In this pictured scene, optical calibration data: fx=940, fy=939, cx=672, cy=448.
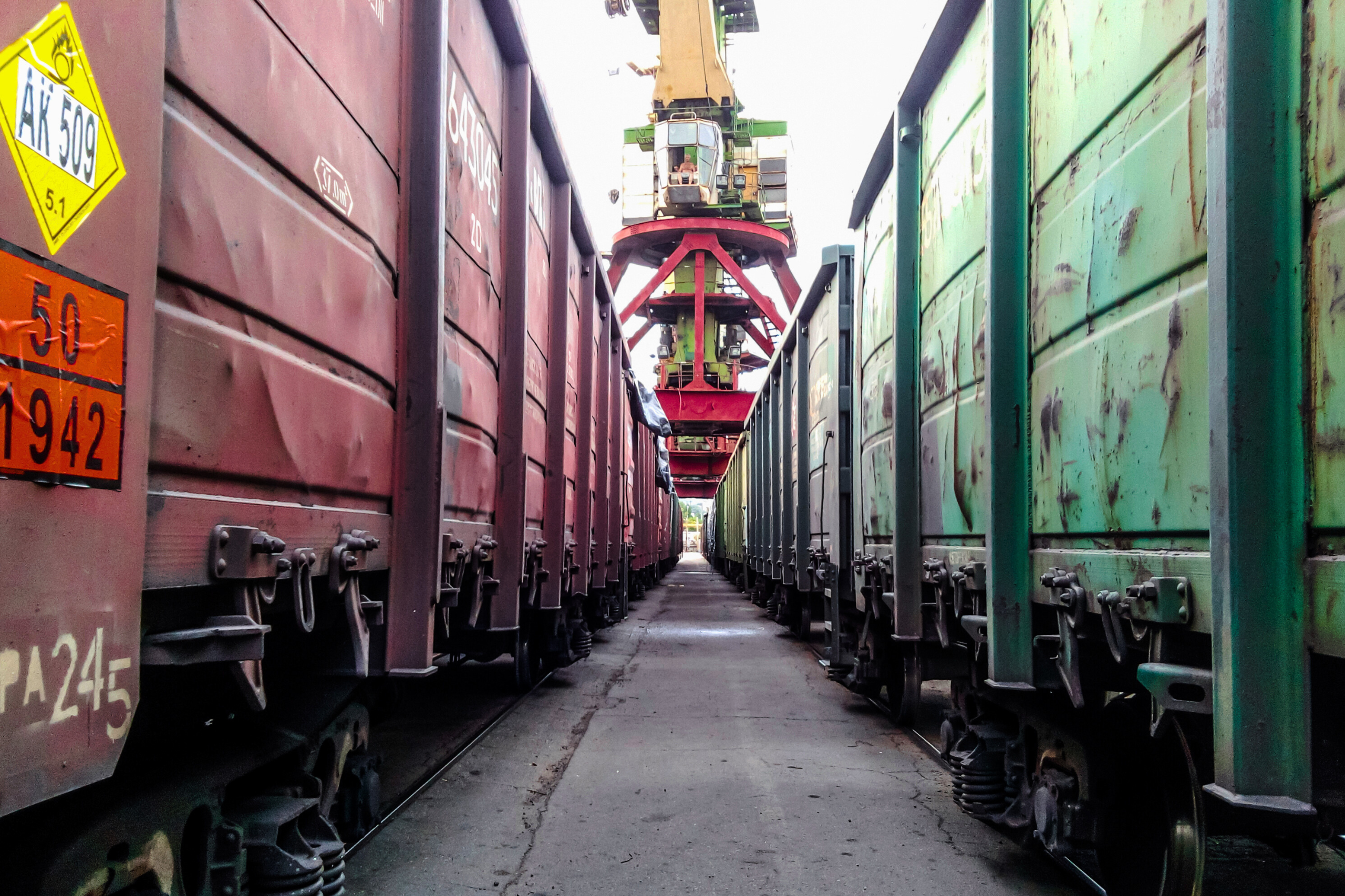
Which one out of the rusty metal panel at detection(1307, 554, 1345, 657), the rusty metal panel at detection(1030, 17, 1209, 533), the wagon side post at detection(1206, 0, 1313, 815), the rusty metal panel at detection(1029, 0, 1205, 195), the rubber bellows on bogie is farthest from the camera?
the rubber bellows on bogie

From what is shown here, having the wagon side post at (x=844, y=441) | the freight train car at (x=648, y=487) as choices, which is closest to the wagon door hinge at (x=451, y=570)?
the wagon side post at (x=844, y=441)

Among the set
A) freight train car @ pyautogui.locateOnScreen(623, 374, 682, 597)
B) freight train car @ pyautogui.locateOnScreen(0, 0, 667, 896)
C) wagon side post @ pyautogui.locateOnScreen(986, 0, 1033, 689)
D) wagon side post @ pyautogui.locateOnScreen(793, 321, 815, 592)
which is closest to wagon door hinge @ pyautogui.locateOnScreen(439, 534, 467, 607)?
freight train car @ pyautogui.locateOnScreen(0, 0, 667, 896)

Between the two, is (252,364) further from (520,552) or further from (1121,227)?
(520,552)

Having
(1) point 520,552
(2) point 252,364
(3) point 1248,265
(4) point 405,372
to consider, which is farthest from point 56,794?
(1) point 520,552

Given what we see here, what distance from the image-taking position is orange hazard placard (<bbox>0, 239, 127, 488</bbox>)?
136cm

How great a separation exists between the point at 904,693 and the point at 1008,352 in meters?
3.66

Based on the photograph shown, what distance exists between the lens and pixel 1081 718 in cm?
319

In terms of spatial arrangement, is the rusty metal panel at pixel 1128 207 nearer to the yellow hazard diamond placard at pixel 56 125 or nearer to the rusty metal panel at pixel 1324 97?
the rusty metal panel at pixel 1324 97

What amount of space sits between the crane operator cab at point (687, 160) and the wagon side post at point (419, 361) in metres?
22.8

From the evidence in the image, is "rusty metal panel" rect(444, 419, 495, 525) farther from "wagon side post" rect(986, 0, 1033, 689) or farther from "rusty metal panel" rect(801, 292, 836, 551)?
"rusty metal panel" rect(801, 292, 836, 551)

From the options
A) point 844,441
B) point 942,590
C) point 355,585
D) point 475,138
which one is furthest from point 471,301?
point 844,441

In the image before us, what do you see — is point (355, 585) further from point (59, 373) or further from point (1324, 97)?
point (1324, 97)

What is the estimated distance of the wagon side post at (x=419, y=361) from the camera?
315cm

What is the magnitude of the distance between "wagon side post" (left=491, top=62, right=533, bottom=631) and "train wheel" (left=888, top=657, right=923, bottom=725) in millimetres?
2788
